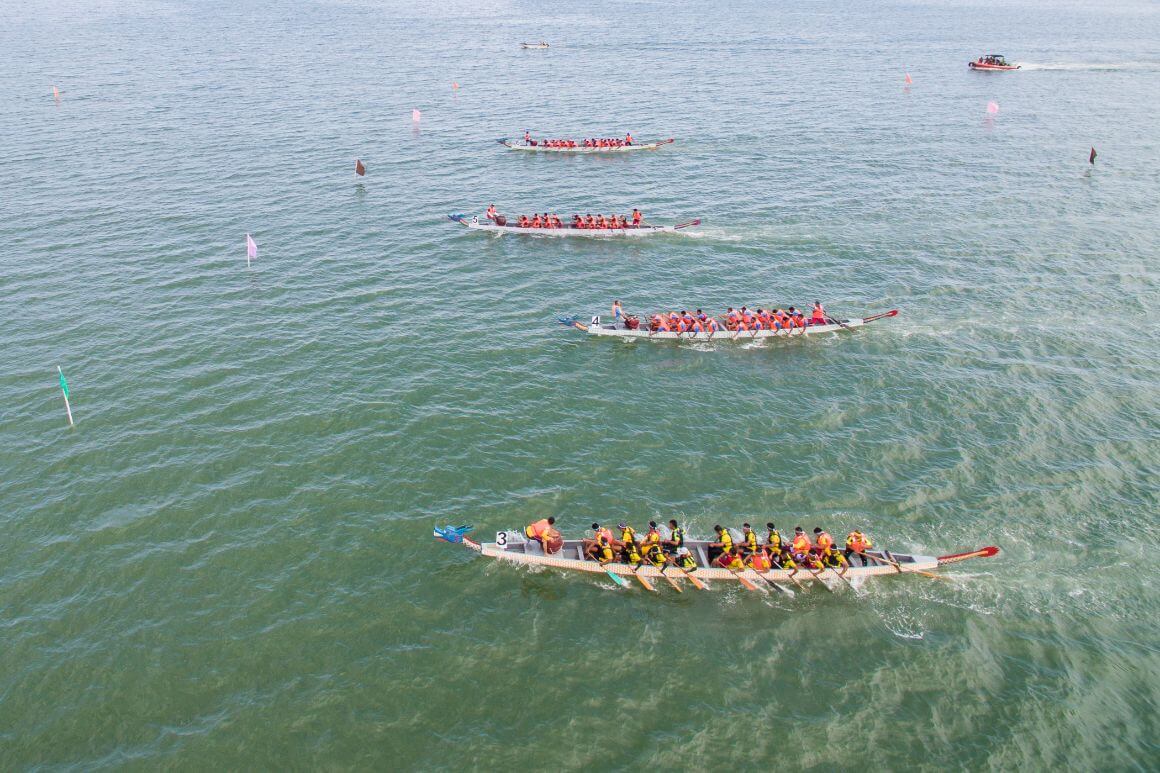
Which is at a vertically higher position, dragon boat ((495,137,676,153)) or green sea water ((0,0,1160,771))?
dragon boat ((495,137,676,153))

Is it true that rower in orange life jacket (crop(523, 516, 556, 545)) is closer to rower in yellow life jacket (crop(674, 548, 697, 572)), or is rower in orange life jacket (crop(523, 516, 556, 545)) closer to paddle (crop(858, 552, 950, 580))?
rower in yellow life jacket (crop(674, 548, 697, 572))

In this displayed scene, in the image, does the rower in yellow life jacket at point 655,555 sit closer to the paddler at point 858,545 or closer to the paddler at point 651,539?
the paddler at point 651,539

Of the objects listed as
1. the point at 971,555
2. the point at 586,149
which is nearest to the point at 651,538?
the point at 971,555

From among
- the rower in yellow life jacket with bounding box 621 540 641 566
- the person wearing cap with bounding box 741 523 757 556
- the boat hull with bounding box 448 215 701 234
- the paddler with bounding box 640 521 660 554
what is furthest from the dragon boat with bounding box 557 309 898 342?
the rower in yellow life jacket with bounding box 621 540 641 566

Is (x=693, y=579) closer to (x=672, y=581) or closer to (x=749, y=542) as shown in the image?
(x=672, y=581)

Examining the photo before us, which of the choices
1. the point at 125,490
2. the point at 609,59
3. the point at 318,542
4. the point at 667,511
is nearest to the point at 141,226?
the point at 125,490

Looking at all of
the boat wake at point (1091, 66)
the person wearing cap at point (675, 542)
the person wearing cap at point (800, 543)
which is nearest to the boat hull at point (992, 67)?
the boat wake at point (1091, 66)
